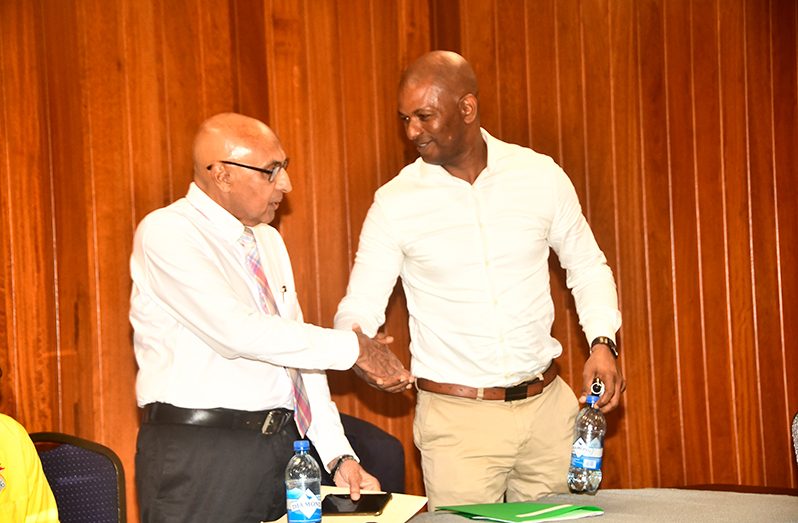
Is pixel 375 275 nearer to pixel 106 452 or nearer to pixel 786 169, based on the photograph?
pixel 106 452

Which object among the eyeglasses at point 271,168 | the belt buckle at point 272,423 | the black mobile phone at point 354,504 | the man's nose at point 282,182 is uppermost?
the eyeglasses at point 271,168

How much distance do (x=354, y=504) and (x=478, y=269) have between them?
1.13 meters

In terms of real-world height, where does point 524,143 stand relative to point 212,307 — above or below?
above

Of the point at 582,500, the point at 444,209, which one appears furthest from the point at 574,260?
the point at 582,500

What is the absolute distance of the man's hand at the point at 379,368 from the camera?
3291mm

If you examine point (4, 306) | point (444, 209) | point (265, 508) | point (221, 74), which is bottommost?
point (265, 508)

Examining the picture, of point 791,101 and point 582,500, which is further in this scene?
point 791,101

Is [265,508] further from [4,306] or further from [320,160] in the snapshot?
[320,160]

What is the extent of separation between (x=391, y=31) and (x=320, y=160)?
0.73 m

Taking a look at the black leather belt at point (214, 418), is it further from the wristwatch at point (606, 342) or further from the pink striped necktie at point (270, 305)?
the wristwatch at point (606, 342)

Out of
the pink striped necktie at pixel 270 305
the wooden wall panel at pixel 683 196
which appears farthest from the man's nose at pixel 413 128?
the wooden wall panel at pixel 683 196

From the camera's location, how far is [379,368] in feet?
10.9

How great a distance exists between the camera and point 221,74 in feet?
14.6

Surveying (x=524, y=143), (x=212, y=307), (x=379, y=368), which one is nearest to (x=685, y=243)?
(x=524, y=143)
